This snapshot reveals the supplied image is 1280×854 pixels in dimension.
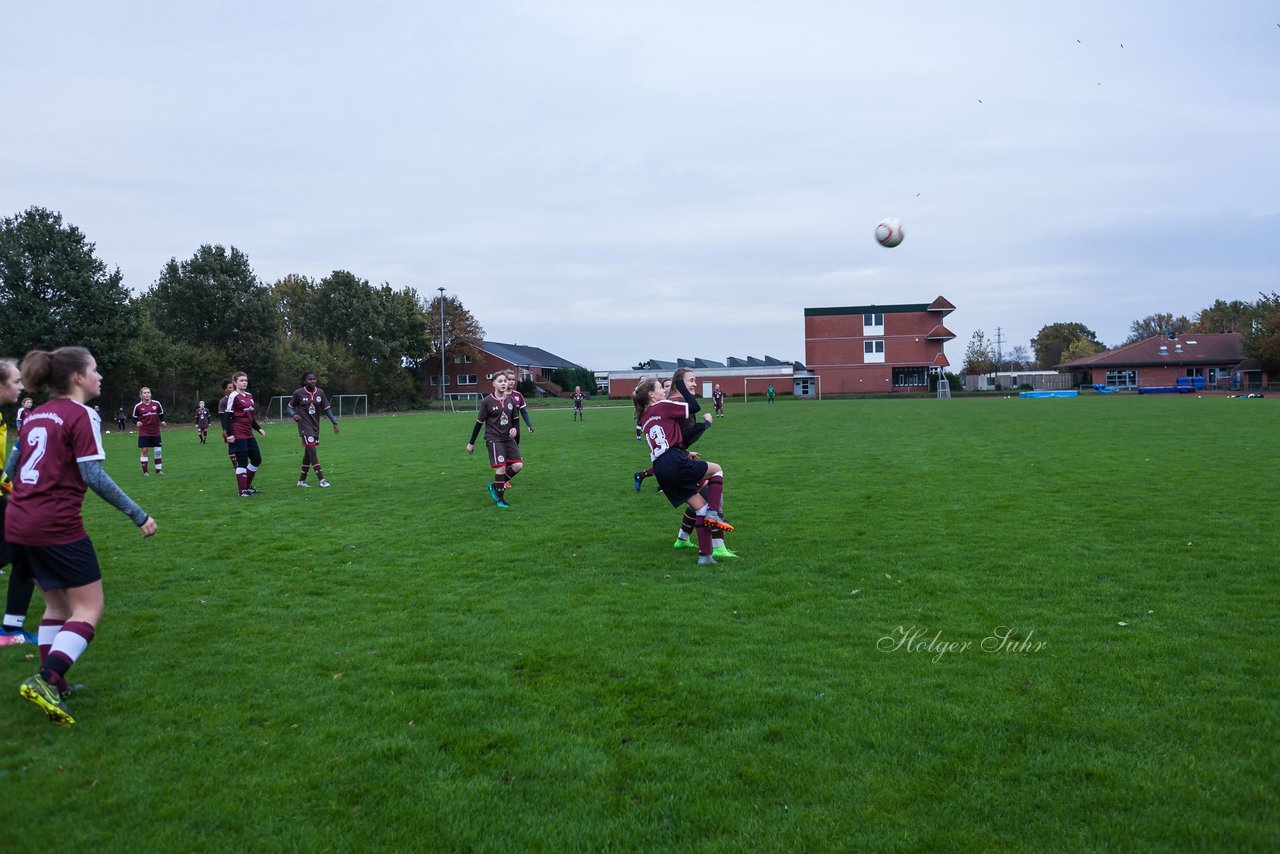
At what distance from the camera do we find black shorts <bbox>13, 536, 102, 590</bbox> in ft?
15.2

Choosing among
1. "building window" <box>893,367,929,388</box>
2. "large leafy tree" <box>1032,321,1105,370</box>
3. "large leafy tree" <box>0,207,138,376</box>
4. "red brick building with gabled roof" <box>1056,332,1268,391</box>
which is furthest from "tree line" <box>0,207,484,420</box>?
"large leafy tree" <box>1032,321,1105,370</box>

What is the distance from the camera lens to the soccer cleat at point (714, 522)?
768cm

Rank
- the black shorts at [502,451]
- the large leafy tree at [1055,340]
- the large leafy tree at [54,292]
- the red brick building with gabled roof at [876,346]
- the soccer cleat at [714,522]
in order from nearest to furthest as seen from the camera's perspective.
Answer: the soccer cleat at [714,522] → the black shorts at [502,451] → the large leafy tree at [54,292] → the red brick building with gabled roof at [876,346] → the large leafy tree at [1055,340]

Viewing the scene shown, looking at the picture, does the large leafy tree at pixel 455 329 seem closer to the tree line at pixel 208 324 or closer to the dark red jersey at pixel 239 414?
the tree line at pixel 208 324

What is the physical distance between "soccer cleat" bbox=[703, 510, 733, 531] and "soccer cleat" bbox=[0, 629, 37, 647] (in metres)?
5.54

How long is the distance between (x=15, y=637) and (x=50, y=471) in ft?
6.71

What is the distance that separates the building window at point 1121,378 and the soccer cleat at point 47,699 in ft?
314

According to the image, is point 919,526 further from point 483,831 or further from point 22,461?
point 22,461

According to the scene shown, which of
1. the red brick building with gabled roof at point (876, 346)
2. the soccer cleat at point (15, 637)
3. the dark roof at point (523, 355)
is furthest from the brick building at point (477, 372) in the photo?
the soccer cleat at point (15, 637)

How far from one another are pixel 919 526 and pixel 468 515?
240 inches

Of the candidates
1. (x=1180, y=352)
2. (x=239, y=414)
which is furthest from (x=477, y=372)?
(x=239, y=414)

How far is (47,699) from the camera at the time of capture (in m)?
→ 4.38

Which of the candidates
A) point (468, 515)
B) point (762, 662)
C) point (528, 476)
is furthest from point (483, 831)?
point (528, 476)

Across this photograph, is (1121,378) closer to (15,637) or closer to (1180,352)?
(1180,352)
